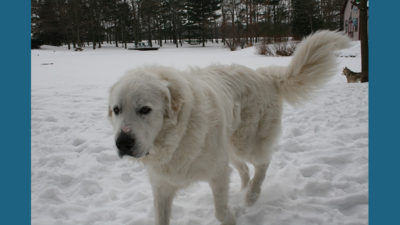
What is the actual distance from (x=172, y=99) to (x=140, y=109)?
0.25m

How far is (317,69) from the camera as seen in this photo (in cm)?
274

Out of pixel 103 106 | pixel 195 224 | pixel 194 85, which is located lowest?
pixel 195 224

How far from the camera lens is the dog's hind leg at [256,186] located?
2592 mm

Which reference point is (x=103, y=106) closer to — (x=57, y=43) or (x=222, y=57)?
(x=222, y=57)

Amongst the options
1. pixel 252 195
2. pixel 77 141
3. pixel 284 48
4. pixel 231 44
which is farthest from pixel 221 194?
pixel 284 48

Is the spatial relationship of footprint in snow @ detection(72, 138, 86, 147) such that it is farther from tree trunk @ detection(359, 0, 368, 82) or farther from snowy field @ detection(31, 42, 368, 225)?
tree trunk @ detection(359, 0, 368, 82)

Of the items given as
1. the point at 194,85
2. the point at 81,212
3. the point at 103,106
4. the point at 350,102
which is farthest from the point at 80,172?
the point at 350,102

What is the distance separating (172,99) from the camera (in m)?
1.83

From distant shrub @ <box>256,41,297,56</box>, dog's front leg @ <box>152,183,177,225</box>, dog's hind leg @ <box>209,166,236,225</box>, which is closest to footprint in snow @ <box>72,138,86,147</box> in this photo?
dog's front leg @ <box>152,183,177,225</box>

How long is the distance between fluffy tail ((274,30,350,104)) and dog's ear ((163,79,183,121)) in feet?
4.60

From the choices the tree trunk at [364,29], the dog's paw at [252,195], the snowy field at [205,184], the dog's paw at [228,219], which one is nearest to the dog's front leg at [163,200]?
the snowy field at [205,184]

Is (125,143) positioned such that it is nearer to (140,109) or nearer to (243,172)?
(140,109)

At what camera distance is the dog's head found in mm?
1608

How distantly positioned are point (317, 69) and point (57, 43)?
25.3 metres
